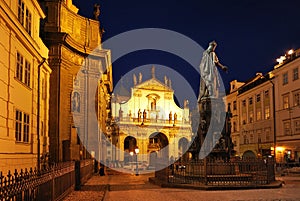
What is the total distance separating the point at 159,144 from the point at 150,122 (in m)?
5.22

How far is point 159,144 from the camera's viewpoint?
67.6 m

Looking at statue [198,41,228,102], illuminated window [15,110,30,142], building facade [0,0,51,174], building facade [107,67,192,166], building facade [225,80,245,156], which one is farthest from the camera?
building facade [107,67,192,166]

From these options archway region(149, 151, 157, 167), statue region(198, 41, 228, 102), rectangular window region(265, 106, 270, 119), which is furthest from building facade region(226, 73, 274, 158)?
statue region(198, 41, 228, 102)

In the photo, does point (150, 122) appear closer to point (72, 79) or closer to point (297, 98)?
point (297, 98)

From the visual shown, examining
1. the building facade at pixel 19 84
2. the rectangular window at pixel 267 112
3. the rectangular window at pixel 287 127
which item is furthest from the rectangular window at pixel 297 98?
the building facade at pixel 19 84

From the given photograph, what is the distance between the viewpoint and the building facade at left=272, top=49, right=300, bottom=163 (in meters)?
38.8

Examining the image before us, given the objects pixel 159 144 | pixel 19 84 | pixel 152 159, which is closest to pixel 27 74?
pixel 19 84

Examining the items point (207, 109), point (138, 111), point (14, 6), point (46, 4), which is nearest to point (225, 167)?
point (207, 109)

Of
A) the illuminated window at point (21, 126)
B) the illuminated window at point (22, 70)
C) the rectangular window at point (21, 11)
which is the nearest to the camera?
the illuminated window at point (21, 126)

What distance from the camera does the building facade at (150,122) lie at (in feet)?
207

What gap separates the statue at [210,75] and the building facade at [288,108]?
73.5 ft

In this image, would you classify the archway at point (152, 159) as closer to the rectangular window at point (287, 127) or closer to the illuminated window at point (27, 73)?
the rectangular window at point (287, 127)

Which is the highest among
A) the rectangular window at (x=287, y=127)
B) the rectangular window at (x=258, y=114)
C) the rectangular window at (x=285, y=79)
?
the rectangular window at (x=285, y=79)

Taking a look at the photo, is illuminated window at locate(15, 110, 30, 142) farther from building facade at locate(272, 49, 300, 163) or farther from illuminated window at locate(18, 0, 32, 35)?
building facade at locate(272, 49, 300, 163)
